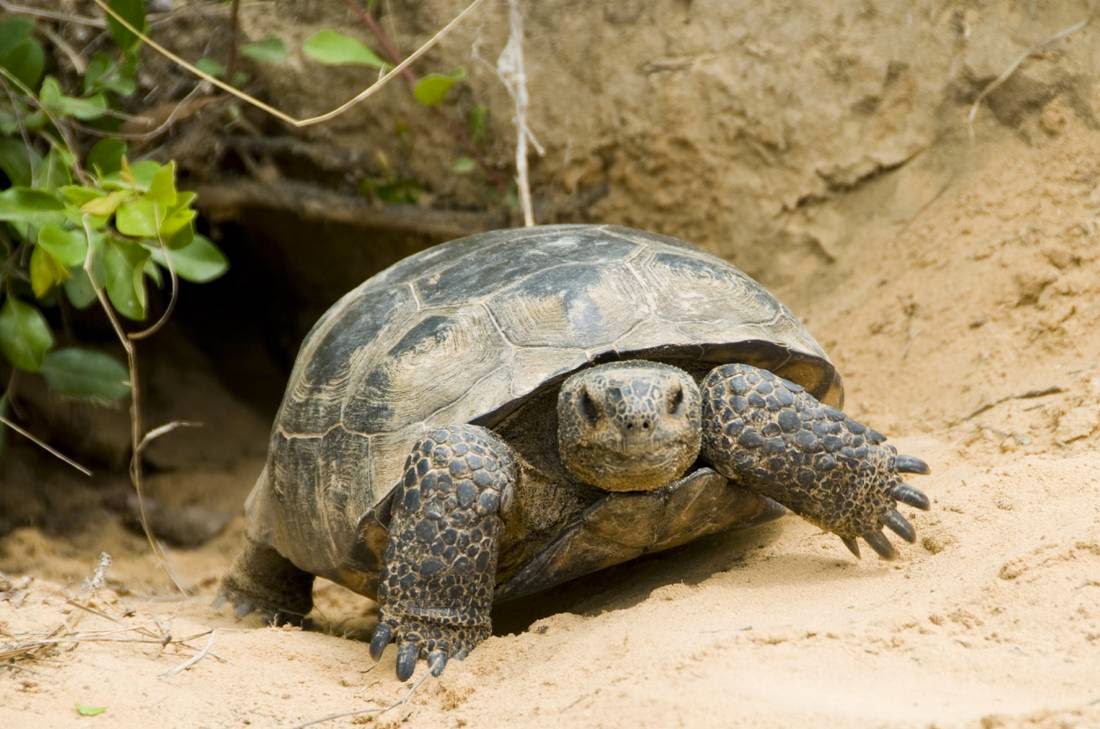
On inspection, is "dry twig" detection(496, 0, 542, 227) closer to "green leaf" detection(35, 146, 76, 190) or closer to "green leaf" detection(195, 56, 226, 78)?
"green leaf" detection(195, 56, 226, 78)

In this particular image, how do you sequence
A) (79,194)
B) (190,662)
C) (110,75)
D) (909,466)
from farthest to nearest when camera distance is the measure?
(110,75), (79,194), (909,466), (190,662)

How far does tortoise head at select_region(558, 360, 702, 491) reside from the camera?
315 centimetres

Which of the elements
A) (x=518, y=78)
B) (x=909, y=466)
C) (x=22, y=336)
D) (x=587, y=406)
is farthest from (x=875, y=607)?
(x=22, y=336)

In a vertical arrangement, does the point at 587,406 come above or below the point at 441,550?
above

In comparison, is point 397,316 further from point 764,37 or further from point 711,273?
point 764,37

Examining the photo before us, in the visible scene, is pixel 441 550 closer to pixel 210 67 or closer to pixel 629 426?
pixel 629 426

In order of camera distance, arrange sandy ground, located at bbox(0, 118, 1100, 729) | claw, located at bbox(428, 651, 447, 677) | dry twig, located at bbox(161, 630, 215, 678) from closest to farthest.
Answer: sandy ground, located at bbox(0, 118, 1100, 729), dry twig, located at bbox(161, 630, 215, 678), claw, located at bbox(428, 651, 447, 677)

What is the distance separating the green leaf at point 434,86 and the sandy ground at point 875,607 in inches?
81.7

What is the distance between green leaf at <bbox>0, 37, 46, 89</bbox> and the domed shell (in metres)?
1.80

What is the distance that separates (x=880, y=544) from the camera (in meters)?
3.31

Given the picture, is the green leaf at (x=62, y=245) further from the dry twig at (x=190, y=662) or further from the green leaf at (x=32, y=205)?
the dry twig at (x=190, y=662)

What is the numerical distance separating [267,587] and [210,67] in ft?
7.56

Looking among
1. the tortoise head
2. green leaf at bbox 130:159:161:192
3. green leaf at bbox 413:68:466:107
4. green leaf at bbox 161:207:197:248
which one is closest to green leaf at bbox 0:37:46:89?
green leaf at bbox 130:159:161:192

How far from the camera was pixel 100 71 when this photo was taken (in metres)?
4.95
